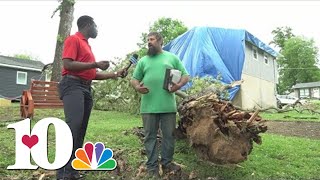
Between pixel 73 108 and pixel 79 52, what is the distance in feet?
2.10

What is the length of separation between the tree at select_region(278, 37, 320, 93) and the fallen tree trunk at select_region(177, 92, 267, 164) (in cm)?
6646

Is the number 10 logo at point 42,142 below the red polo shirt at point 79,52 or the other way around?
below

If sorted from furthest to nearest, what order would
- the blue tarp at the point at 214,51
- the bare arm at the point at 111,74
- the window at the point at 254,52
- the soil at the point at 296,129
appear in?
the window at the point at 254,52 < the blue tarp at the point at 214,51 < the soil at the point at 296,129 < the bare arm at the point at 111,74

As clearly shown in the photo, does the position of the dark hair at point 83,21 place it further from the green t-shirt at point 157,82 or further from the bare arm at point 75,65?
the green t-shirt at point 157,82

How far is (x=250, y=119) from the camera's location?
440cm

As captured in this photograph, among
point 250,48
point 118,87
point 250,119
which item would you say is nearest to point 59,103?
point 118,87

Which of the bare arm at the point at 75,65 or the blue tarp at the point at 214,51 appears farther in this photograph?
the blue tarp at the point at 214,51

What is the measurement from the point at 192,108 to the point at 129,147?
5.04 ft

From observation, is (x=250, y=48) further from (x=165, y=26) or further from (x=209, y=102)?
(x=165, y=26)

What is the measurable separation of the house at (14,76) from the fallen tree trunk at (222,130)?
2452cm

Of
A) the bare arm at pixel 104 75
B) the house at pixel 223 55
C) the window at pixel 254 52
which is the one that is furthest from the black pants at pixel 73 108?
the window at pixel 254 52

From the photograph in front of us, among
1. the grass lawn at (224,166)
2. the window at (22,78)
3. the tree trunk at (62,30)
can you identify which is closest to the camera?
the grass lawn at (224,166)

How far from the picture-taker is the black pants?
414cm

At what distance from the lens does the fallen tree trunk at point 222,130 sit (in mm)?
4402
